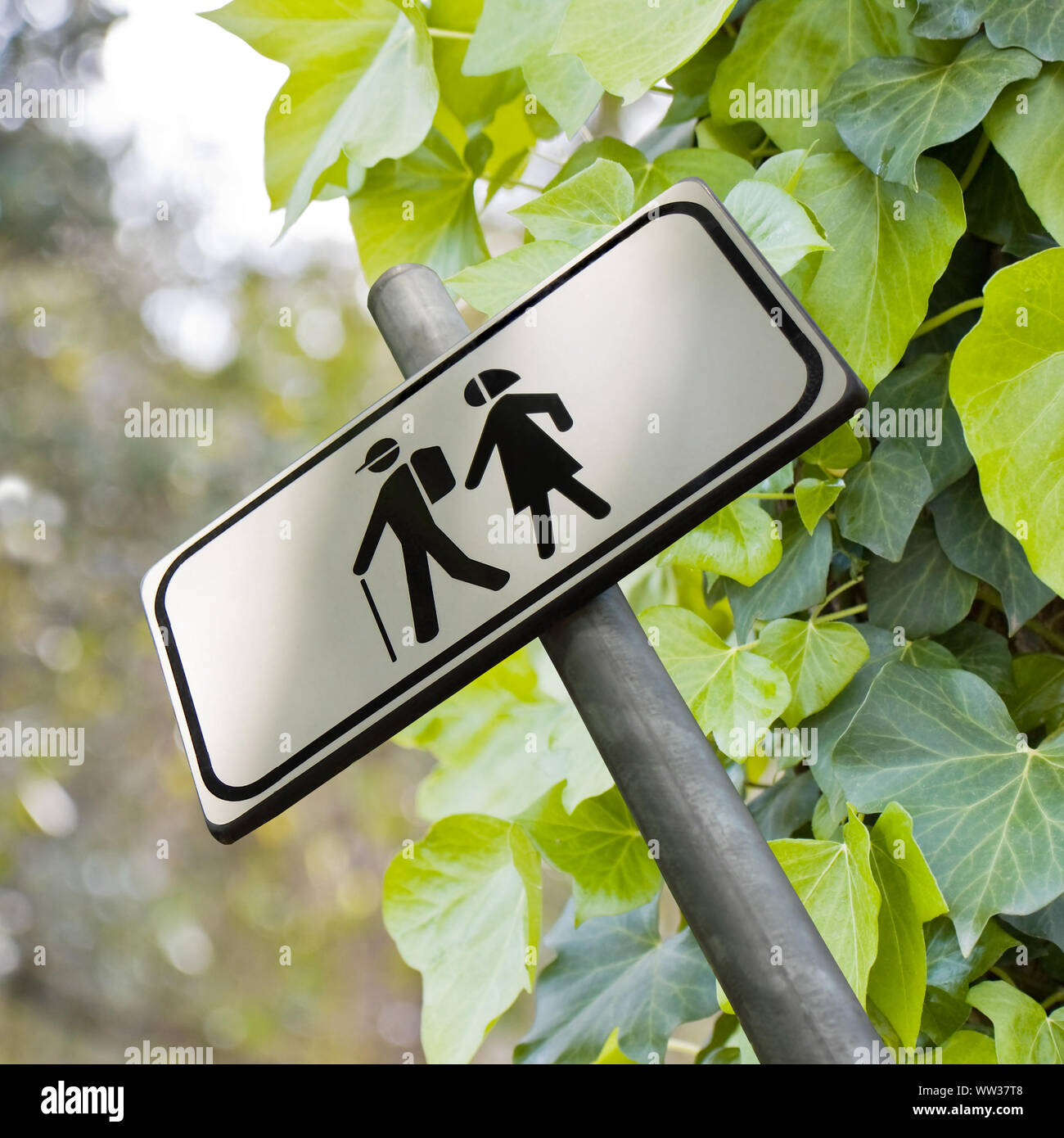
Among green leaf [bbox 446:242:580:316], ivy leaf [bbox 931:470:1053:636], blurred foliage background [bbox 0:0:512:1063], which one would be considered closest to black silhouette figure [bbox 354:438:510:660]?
green leaf [bbox 446:242:580:316]

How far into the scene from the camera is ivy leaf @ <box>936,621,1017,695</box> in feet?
1.18

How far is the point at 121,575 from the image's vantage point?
3.11 meters

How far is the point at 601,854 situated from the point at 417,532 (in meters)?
0.22

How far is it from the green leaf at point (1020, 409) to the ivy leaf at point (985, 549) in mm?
42

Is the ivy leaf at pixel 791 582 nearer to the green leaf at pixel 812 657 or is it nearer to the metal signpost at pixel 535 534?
the green leaf at pixel 812 657

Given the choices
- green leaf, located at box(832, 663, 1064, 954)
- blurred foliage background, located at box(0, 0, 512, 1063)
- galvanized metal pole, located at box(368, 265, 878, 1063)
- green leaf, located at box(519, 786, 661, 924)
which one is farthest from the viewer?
blurred foliage background, located at box(0, 0, 512, 1063)

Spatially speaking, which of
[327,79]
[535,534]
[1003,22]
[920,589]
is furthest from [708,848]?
[327,79]

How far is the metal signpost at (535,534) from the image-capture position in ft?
0.71

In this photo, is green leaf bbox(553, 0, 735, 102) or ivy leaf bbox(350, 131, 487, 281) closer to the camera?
green leaf bbox(553, 0, 735, 102)

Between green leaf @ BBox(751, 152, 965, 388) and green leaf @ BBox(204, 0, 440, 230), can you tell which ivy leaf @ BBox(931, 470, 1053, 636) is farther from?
green leaf @ BBox(204, 0, 440, 230)

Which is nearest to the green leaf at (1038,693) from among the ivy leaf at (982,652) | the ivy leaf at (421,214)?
the ivy leaf at (982,652)

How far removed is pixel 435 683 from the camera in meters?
0.24

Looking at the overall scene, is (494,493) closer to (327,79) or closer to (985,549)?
(985,549)

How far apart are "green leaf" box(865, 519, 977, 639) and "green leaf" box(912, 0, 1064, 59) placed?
174mm
